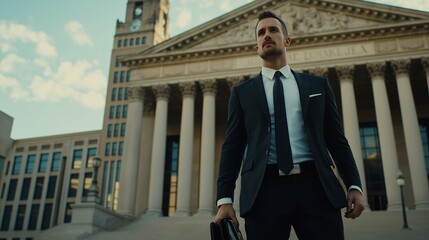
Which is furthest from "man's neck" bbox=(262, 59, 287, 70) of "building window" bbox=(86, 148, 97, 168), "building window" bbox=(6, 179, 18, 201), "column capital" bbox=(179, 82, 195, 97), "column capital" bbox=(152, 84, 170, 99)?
"building window" bbox=(6, 179, 18, 201)

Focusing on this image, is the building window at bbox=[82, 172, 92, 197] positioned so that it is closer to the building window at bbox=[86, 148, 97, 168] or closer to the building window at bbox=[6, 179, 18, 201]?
the building window at bbox=[86, 148, 97, 168]

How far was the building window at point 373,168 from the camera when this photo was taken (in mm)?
35503

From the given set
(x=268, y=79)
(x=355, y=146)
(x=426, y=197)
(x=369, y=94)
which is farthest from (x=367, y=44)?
(x=268, y=79)

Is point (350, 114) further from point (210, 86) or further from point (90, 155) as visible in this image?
point (90, 155)

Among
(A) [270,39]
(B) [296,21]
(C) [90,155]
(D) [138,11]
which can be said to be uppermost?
(D) [138,11]

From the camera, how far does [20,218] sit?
2997 inches

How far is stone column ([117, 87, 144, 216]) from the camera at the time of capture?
3431cm

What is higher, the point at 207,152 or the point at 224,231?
the point at 207,152

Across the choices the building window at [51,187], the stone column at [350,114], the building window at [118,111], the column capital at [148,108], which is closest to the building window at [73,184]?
the building window at [51,187]

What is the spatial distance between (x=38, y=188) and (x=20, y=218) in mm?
5825

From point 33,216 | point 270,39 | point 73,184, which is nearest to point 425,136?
point 270,39

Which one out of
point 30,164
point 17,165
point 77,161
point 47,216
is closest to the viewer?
point 47,216

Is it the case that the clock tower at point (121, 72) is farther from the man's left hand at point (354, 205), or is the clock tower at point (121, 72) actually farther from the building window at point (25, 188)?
the man's left hand at point (354, 205)

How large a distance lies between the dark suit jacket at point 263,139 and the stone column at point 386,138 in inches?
1090
